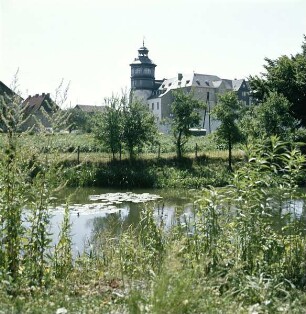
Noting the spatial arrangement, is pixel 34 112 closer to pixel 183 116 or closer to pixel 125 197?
pixel 125 197

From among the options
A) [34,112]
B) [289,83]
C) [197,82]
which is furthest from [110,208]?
[197,82]

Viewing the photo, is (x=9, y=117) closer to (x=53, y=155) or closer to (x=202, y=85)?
(x=53, y=155)

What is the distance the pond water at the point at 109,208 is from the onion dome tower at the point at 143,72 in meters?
56.1

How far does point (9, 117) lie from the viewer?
5.96 m

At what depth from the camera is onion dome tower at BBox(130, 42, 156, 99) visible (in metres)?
76.0

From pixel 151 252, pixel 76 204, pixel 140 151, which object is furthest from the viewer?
pixel 140 151

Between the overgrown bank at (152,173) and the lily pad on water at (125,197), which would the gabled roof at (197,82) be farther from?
the lily pad on water at (125,197)

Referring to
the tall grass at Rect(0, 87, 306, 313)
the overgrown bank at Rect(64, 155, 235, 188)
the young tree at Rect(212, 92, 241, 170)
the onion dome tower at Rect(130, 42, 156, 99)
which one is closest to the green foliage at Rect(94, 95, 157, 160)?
the overgrown bank at Rect(64, 155, 235, 188)

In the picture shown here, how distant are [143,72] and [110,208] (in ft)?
207

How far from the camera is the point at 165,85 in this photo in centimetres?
8188

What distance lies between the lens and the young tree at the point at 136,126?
992 inches

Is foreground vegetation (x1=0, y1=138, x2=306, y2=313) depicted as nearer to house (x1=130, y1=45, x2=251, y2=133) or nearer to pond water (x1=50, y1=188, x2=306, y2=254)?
pond water (x1=50, y1=188, x2=306, y2=254)

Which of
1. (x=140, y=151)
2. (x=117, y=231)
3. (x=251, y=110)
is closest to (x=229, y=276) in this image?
(x=117, y=231)

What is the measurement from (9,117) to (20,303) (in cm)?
257
